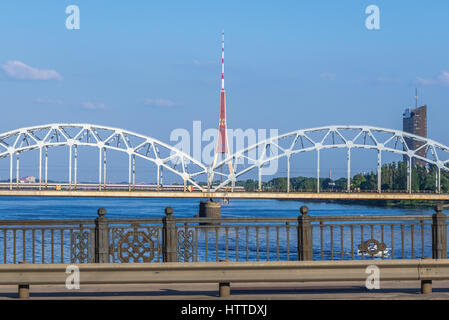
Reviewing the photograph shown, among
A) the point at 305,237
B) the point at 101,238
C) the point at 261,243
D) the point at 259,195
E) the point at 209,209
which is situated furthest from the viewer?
the point at 259,195

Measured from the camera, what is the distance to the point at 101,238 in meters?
10.9

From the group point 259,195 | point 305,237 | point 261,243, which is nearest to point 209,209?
point 259,195

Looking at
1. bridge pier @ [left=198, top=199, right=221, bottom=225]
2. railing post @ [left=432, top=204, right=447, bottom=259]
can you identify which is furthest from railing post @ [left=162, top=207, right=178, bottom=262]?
bridge pier @ [left=198, top=199, right=221, bottom=225]

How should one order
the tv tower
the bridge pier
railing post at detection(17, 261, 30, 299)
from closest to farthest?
railing post at detection(17, 261, 30, 299), the bridge pier, the tv tower

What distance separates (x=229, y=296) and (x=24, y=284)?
255 cm

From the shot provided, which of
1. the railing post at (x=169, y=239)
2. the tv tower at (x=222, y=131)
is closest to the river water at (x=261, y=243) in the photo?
the railing post at (x=169, y=239)

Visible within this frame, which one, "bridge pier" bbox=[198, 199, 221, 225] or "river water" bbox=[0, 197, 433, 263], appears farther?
"bridge pier" bbox=[198, 199, 221, 225]

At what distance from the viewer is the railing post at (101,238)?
1080cm

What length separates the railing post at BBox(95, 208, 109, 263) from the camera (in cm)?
1080

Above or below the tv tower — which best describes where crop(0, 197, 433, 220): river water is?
below

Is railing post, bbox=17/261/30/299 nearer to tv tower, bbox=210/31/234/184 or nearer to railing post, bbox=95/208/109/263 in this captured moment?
railing post, bbox=95/208/109/263

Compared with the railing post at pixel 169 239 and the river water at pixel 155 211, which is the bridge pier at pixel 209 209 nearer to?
→ the river water at pixel 155 211

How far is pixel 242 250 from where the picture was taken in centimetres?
4278

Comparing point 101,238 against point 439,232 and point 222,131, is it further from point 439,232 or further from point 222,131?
point 222,131
